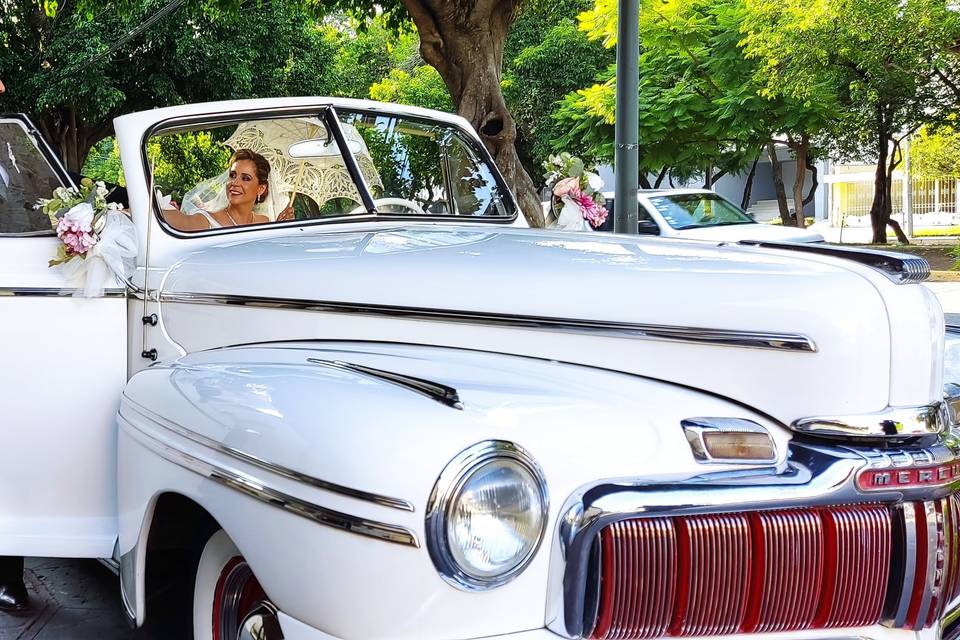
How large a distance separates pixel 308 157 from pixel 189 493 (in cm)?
169

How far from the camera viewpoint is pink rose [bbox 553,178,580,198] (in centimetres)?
436

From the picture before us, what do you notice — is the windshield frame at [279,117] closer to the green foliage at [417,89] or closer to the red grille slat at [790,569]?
the red grille slat at [790,569]

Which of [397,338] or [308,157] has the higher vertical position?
[308,157]

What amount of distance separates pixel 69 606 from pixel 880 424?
2.97 metres

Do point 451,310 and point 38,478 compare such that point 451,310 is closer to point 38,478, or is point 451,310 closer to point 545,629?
point 545,629

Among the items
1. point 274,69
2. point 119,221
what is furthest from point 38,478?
point 274,69

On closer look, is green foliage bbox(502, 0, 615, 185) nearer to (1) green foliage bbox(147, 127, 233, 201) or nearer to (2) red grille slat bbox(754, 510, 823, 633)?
(1) green foliage bbox(147, 127, 233, 201)

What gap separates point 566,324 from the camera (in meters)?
2.32

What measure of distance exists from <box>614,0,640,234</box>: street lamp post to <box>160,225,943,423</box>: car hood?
413cm

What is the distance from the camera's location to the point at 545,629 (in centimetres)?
180

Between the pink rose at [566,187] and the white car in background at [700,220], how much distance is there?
26.6 ft

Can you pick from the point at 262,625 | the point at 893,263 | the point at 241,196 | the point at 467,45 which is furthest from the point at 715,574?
the point at 467,45

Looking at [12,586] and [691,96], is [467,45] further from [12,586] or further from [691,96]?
[691,96]

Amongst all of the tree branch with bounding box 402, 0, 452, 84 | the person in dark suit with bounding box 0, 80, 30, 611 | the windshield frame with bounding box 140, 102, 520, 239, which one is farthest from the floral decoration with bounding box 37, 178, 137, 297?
the tree branch with bounding box 402, 0, 452, 84
